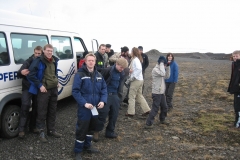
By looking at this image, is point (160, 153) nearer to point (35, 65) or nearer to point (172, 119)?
point (172, 119)

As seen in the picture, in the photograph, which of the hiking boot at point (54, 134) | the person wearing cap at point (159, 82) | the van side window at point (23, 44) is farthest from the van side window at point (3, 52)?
the person wearing cap at point (159, 82)

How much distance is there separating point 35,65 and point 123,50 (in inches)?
125

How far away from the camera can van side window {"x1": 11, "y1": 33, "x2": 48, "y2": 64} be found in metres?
4.80

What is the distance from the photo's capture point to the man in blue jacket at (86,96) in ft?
12.1

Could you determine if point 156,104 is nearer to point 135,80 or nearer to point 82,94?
point 135,80

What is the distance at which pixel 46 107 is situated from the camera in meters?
4.65

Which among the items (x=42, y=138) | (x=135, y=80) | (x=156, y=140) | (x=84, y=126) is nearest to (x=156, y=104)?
(x=156, y=140)

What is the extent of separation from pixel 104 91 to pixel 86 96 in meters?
0.38

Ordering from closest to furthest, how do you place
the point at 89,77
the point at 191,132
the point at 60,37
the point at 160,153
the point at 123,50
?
1. the point at 89,77
2. the point at 160,153
3. the point at 191,132
4. the point at 60,37
5. the point at 123,50

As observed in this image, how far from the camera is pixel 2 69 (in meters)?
4.43

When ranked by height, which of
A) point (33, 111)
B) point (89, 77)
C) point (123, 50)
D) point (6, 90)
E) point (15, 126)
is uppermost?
point (123, 50)

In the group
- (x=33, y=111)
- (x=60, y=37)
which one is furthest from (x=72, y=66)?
(x=33, y=111)

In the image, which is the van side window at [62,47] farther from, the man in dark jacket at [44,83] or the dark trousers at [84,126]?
the dark trousers at [84,126]

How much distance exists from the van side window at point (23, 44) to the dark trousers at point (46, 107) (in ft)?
3.22
